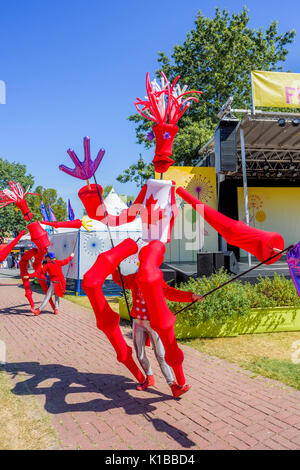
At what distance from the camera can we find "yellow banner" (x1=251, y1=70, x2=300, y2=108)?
35.0ft

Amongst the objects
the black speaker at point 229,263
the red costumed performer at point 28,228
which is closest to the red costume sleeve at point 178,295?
the red costumed performer at point 28,228

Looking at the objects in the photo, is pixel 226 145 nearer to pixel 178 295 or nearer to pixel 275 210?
pixel 275 210

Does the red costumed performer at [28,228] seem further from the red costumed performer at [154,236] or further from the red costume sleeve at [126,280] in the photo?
the red costumed performer at [154,236]

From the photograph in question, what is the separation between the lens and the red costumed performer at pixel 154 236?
3217mm

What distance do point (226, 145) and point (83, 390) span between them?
9771 mm

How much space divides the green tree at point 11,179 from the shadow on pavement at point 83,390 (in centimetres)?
3669

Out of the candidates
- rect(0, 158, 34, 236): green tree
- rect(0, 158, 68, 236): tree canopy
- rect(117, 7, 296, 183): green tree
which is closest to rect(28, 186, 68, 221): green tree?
rect(0, 158, 68, 236): tree canopy

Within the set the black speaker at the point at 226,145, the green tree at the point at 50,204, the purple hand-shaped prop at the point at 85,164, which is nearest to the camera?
the purple hand-shaped prop at the point at 85,164

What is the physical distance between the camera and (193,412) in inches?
148

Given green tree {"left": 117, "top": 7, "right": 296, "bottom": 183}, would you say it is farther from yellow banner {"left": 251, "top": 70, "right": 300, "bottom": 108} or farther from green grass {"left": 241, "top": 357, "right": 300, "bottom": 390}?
green grass {"left": 241, "top": 357, "right": 300, "bottom": 390}

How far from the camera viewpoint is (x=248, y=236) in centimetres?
323

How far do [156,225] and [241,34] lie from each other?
22440mm

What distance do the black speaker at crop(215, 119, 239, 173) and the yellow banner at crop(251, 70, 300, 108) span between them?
134 cm

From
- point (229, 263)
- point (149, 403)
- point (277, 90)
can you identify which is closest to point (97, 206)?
point (149, 403)
